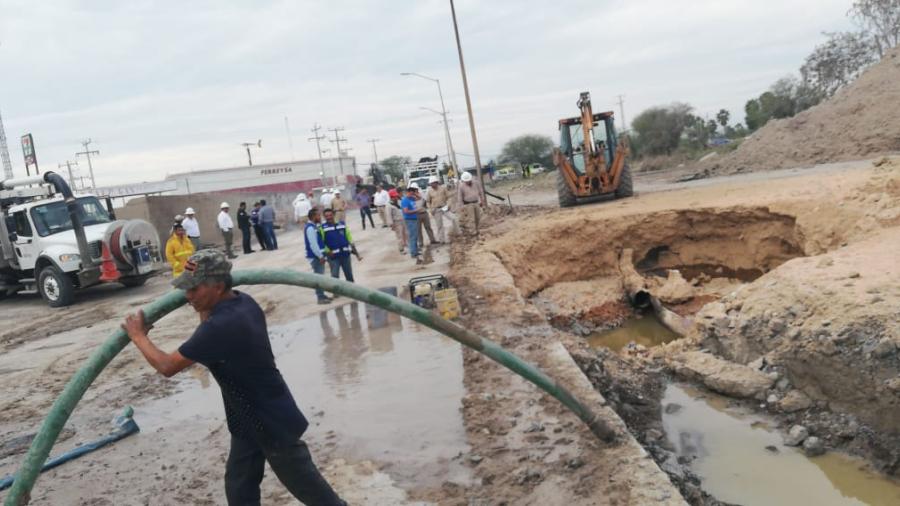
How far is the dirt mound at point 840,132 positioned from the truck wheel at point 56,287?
881 inches

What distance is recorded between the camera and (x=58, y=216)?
14.6 meters

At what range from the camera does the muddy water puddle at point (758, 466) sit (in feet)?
19.2

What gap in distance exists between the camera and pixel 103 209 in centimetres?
1544

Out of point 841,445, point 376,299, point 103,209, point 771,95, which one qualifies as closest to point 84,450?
→ point 376,299

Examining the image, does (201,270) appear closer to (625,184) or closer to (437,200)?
(437,200)

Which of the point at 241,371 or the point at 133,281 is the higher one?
the point at 241,371

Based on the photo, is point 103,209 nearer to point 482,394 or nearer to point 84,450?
point 84,450

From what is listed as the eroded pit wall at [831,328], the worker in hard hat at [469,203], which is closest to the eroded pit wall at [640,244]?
the worker in hard hat at [469,203]

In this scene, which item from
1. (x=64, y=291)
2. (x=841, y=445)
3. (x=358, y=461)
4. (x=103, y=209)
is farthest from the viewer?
(x=103, y=209)

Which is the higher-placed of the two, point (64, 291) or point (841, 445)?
point (64, 291)

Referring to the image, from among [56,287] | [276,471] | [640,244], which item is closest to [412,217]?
[640,244]

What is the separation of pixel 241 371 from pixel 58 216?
45.5 feet

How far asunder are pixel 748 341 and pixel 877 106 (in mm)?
19492

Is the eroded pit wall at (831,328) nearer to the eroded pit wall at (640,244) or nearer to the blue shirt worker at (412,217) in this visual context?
the eroded pit wall at (640,244)
